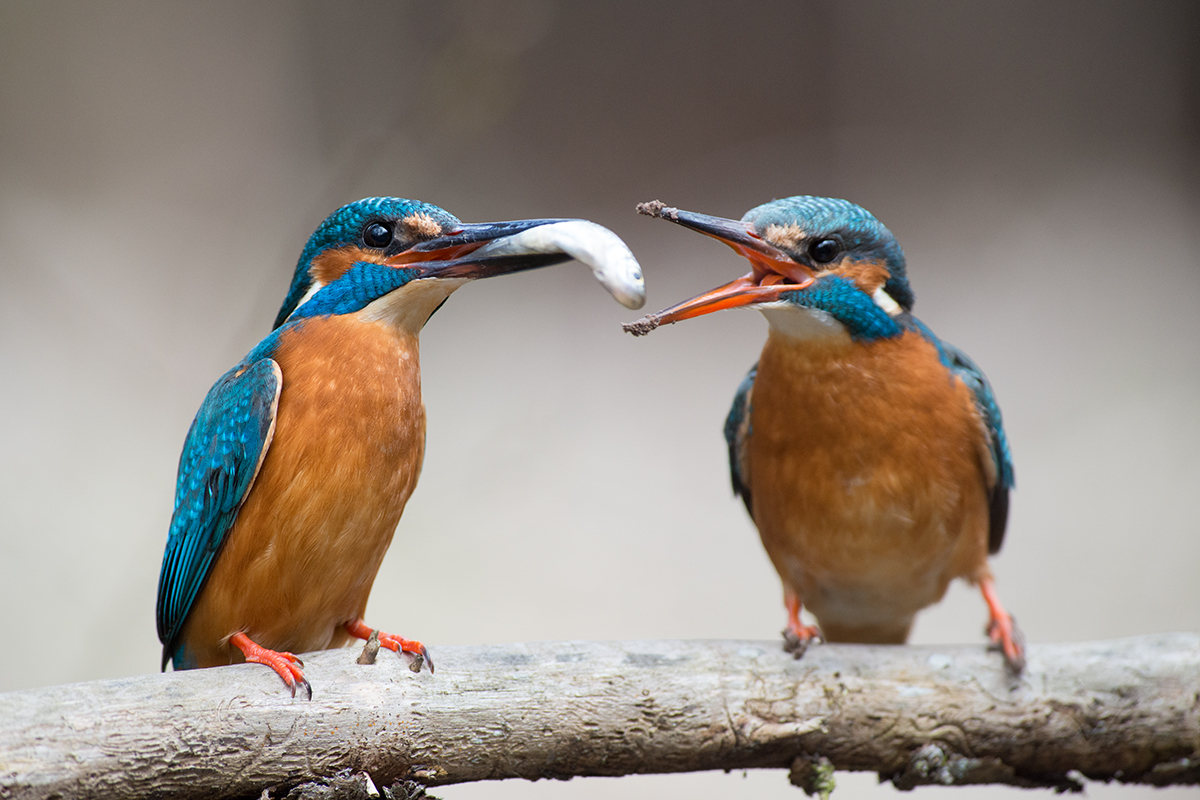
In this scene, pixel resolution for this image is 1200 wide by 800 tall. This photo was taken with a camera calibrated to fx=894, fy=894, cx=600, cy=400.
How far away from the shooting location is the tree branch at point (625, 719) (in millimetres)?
1204

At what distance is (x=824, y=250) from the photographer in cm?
152

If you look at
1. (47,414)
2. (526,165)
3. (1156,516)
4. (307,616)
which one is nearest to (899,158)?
(526,165)

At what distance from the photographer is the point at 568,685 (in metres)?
1.42

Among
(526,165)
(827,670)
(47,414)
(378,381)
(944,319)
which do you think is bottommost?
(827,670)

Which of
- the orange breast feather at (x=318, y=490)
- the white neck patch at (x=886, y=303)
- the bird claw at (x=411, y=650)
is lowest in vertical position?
the bird claw at (x=411, y=650)

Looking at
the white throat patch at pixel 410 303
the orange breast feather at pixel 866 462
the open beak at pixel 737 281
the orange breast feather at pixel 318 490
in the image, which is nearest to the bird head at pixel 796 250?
the open beak at pixel 737 281

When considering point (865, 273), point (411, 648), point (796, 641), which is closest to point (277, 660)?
point (411, 648)

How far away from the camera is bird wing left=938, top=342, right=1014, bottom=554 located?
5.65ft

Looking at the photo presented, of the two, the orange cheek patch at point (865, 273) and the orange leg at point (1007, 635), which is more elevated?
the orange cheek patch at point (865, 273)

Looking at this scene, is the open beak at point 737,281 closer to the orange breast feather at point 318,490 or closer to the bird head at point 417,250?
the bird head at point 417,250

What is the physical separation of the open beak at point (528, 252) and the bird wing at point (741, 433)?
62cm

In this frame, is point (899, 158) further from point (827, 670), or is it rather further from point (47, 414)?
point (47, 414)

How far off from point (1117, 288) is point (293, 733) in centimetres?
282

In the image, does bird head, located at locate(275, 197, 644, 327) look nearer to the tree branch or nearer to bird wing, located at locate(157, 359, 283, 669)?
bird wing, located at locate(157, 359, 283, 669)
